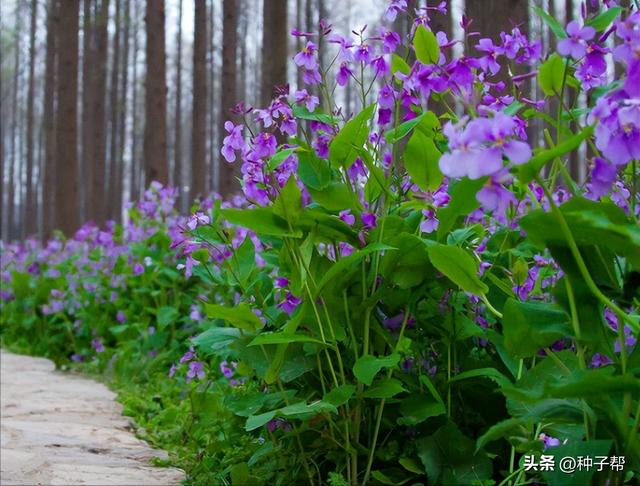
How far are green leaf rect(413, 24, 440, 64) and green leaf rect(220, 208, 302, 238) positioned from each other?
0.54 m

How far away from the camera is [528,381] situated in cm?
183

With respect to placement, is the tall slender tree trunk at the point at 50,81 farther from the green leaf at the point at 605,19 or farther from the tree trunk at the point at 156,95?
the green leaf at the point at 605,19

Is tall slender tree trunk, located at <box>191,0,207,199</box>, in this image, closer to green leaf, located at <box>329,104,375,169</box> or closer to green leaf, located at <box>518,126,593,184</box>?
green leaf, located at <box>329,104,375,169</box>

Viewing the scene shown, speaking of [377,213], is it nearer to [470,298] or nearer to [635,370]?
[470,298]

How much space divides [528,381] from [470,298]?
1.24 feet

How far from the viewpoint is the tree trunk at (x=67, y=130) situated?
11.0m

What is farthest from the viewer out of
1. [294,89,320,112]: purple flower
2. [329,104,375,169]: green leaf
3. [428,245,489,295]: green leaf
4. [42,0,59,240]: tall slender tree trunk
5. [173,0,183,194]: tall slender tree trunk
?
[173,0,183,194]: tall slender tree trunk

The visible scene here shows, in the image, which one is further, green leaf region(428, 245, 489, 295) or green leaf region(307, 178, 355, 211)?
green leaf region(307, 178, 355, 211)

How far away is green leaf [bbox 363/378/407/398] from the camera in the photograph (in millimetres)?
1871

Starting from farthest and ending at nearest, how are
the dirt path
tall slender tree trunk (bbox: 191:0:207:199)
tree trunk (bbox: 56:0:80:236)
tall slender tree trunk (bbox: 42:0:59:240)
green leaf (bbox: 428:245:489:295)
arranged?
tall slender tree trunk (bbox: 42:0:59:240)
tall slender tree trunk (bbox: 191:0:207:199)
tree trunk (bbox: 56:0:80:236)
the dirt path
green leaf (bbox: 428:245:489:295)

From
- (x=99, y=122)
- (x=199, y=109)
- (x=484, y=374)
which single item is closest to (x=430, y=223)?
(x=484, y=374)

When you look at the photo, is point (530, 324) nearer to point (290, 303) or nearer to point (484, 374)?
point (484, 374)

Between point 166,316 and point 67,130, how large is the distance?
7.04 m

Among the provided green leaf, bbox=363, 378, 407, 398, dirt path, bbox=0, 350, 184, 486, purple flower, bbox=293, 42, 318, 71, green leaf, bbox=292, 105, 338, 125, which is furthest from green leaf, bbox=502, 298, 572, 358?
dirt path, bbox=0, 350, 184, 486
